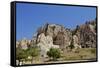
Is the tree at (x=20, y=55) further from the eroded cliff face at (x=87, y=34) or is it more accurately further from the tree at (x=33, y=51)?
the eroded cliff face at (x=87, y=34)

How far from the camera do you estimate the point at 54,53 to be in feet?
8.32

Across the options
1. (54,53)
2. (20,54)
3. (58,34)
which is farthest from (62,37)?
(20,54)

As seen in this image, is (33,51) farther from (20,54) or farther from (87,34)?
(87,34)

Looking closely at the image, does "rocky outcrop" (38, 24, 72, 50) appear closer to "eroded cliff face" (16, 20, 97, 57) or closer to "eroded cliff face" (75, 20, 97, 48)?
"eroded cliff face" (16, 20, 97, 57)

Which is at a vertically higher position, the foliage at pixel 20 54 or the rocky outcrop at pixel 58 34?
the rocky outcrop at pixel 58 34

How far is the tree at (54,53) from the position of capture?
252 centimetres

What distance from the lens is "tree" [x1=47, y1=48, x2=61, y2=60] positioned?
2.52 metres

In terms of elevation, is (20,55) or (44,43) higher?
(44,43)

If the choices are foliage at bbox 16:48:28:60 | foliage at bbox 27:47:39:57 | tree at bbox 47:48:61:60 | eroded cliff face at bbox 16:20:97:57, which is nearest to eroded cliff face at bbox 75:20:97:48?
eroded cliff face at bbox 16:20:97:57

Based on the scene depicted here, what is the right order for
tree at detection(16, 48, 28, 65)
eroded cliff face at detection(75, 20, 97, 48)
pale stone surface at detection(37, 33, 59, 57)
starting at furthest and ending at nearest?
eroded cliff face at detection(75, 20, 97, 48) → pale stone surface at detection(37, 33, 59, 57) → tree at detection(16, 48, 28, 65)

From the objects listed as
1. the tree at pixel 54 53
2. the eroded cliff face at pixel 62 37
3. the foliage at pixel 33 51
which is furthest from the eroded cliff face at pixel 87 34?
the foliage at pixel 33 51

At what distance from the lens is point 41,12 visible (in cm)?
247

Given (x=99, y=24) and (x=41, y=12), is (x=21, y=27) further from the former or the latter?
(x=99, y=24)

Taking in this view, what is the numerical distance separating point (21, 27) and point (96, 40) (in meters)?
0.83
